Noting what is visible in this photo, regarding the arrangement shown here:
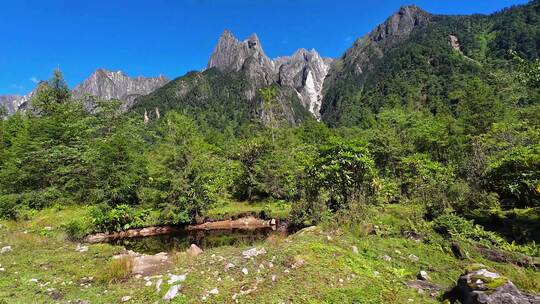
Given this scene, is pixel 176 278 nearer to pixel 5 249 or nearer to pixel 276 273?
pixel 276 273

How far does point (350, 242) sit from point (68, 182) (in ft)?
86.6

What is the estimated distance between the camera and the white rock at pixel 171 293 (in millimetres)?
7436

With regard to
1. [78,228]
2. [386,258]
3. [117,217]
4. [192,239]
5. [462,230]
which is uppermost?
[462,230]

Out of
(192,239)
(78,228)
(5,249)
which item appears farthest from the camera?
(192,239)

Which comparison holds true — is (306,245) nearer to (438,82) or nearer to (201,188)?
(201,188)

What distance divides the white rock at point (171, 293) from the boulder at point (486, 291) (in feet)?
19.9

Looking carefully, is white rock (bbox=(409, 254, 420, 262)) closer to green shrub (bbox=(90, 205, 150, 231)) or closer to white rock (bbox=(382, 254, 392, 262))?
white rock (bbox=(382, 254, 392, 262))

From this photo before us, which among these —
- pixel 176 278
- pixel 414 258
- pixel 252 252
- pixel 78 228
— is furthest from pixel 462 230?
pixel 78 228

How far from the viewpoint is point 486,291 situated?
21.1 feet

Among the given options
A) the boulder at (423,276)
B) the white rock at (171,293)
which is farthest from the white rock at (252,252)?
the boulder at (423,276)

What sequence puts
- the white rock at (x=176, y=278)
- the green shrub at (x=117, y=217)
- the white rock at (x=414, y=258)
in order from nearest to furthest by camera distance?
the white rock at (x=176, y=278) → the white rock at (x=414, y=258) → the green shrub at (x=117, y=217)

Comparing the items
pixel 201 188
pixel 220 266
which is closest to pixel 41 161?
pixel 201 188

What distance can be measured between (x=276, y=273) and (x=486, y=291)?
14.6 ft

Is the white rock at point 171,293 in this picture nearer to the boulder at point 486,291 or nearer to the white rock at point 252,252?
the white rock at point 252,252
